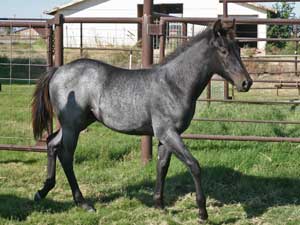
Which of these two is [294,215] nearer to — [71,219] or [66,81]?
[71,219]

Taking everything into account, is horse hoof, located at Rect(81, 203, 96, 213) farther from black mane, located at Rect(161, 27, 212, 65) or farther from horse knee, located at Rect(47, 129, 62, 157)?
black mane, located at Rect(161, 27, 212, 65)

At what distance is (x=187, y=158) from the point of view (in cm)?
473

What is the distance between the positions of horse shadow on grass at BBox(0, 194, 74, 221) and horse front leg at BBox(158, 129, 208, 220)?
1267 millimetres

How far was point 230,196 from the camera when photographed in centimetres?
561

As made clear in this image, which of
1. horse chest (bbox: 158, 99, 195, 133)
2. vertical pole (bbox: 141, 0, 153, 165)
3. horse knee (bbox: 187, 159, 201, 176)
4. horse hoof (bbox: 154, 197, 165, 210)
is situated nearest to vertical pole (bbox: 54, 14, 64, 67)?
vertical pole (bbox: 141, 0, 153, 165)

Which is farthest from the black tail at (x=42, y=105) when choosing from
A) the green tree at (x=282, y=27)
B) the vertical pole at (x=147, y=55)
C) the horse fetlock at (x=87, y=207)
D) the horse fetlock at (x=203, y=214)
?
the green tree at (x=282, y=27)

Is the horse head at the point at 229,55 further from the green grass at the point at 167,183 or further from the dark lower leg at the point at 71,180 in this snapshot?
the dark lower leg at the point at 71,180

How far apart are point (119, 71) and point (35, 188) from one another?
1.69 meters

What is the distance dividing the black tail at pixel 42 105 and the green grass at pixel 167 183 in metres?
0.76

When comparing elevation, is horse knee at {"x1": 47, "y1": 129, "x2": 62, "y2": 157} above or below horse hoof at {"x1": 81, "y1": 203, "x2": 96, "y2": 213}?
above

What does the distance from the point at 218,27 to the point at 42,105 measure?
6.74 feet

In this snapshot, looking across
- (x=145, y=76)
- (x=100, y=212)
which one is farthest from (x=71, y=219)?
(x=145, y=76)

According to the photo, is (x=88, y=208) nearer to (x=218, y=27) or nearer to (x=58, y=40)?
(x=218, y=27)

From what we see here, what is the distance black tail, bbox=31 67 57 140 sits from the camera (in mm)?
5395
